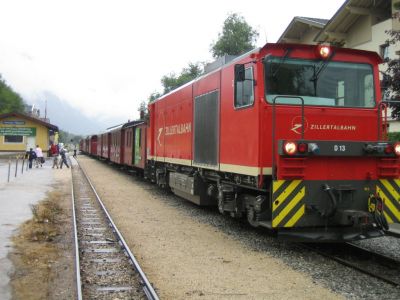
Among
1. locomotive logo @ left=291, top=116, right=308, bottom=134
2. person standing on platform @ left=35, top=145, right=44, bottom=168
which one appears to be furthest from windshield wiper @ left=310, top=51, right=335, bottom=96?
person standing on platform @ left=35, top=145, right=44, bottom=168

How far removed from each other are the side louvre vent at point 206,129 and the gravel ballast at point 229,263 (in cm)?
151

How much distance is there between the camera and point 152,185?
2066cm

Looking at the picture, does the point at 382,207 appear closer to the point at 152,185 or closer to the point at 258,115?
the point at 258,115

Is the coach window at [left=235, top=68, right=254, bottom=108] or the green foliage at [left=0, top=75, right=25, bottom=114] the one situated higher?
the green foliage at [left=0, top=75, right=25, bottom=114]

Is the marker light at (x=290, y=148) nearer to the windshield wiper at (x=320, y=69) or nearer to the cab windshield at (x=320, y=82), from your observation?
the cab windshield at (x=320, y=82)

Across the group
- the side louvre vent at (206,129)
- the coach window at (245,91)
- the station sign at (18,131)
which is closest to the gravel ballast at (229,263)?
the side louvre vent at (206,129)

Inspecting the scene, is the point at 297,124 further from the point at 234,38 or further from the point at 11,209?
the point at 234,38

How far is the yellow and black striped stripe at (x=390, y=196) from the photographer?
7.84 m

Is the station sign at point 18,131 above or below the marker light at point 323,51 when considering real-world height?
above

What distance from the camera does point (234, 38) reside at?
5503 centimetres

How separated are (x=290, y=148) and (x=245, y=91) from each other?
1.61 meters

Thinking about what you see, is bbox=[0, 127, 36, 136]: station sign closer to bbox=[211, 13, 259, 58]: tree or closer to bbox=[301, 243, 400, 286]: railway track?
bbox=[211, 13, 259, 58]: tree

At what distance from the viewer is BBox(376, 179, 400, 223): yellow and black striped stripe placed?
7840 mm

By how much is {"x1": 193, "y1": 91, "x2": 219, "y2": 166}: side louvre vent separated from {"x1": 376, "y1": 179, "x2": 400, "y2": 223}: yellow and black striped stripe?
3.26 metres
